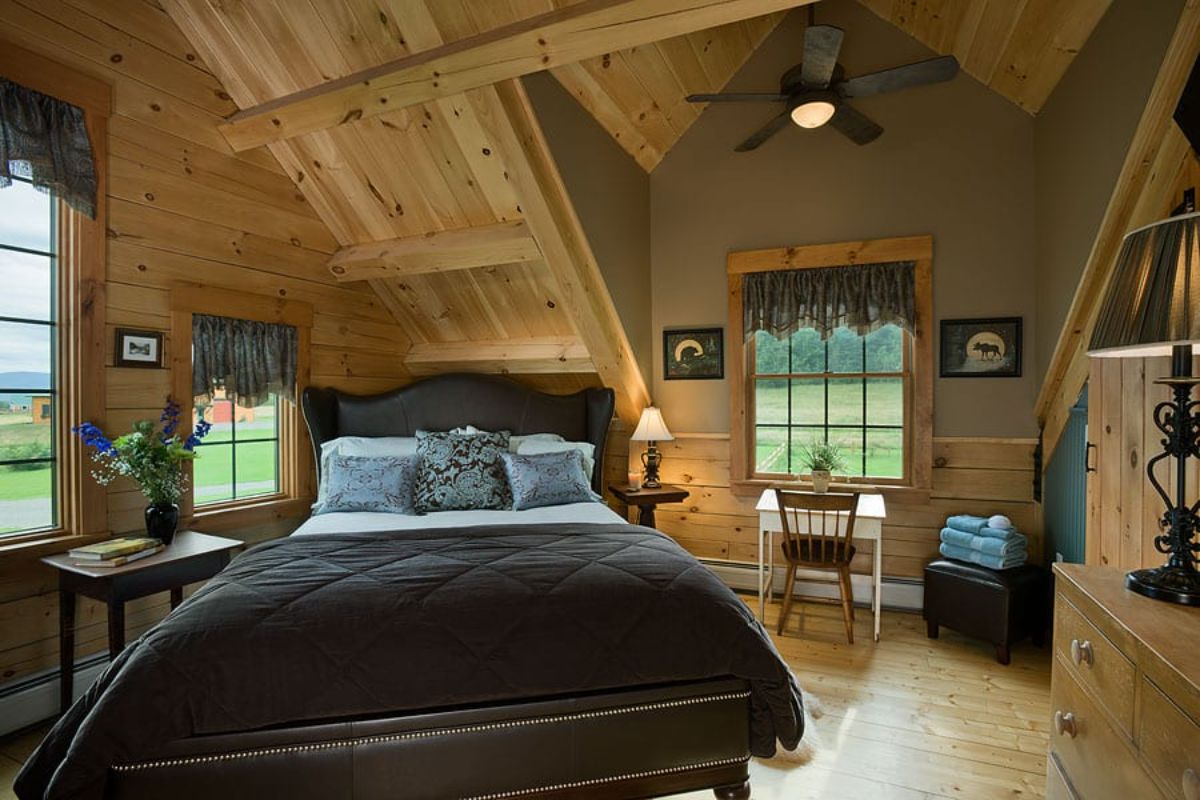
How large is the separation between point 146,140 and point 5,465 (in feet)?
5.08

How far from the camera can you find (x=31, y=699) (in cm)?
243

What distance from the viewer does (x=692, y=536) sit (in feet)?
14.0

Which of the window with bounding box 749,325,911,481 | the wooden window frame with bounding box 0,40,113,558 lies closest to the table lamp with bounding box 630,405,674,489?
the window with bounding box 749,325,911,481

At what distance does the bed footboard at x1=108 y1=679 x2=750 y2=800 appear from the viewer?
1642 millimetres

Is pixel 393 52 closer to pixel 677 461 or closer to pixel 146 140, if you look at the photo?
pixel 146 140

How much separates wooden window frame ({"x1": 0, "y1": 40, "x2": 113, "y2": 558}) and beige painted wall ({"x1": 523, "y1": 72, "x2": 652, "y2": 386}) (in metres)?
1.87

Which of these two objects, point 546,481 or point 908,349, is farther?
point 908,349

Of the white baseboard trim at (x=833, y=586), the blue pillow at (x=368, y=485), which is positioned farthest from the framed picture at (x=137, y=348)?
the white baseboard trim at (x=833, y=586)

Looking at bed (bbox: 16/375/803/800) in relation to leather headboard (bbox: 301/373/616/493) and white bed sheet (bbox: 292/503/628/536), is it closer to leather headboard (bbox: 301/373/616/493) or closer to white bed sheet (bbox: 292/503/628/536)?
white bed sheet (bbox: 292/503/628/536)

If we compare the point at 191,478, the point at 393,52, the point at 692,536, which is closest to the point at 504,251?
the point at 393,52

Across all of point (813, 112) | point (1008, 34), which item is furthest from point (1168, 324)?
point (1008, 34)

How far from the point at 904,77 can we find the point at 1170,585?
227 cm

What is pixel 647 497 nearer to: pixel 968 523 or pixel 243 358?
pixel 968 523

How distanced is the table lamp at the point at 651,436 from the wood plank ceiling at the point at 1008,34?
8.80 ft
